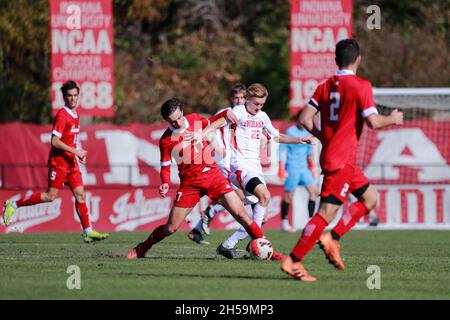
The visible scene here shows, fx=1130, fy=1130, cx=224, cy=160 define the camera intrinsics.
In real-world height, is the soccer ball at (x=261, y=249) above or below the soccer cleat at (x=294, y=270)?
below

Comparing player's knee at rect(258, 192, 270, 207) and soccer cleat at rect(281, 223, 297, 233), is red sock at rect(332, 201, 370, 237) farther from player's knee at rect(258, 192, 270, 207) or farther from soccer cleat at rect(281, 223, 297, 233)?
soccer cleat at rect(281, 223, 297, 233)

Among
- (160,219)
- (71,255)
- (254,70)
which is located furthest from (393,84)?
(71,255)

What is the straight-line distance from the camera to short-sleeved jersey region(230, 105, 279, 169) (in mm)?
14516

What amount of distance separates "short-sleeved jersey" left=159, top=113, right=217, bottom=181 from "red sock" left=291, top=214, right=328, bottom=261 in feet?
8.58

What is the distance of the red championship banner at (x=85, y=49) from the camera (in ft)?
73.7

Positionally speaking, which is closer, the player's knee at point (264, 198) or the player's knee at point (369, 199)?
the player's knee at point (369, 199)

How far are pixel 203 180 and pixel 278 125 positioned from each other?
1444 cm

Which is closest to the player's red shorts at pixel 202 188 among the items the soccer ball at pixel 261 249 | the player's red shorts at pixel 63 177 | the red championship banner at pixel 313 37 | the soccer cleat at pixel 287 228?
the soccer ball at pixel 261 249

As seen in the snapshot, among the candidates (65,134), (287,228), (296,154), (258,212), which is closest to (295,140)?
(258,212)

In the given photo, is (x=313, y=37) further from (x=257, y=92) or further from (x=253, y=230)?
(x=253, y=230)

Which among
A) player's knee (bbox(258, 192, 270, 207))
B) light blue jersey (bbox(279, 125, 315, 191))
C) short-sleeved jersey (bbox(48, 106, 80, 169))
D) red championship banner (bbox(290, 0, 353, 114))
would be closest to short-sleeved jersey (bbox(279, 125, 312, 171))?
light blue jersey (bbox(279, 125, 315, 191))

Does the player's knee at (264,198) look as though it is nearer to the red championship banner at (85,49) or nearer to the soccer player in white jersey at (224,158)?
the soccer player in white jersey at (224,158)

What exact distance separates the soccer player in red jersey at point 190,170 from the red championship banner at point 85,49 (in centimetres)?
970

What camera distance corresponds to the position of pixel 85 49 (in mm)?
22875
